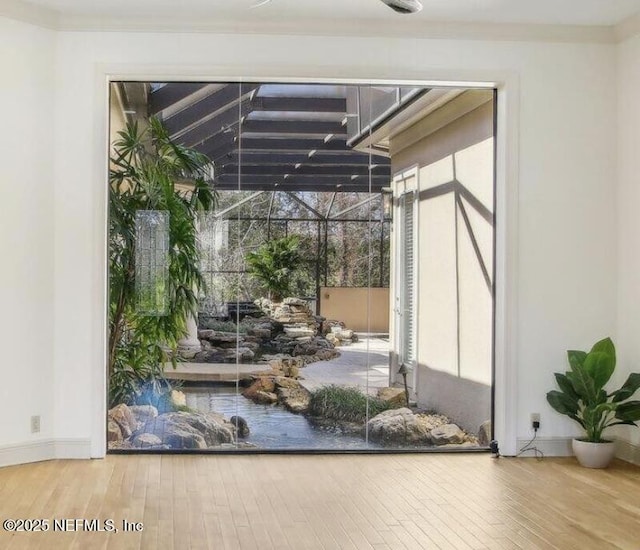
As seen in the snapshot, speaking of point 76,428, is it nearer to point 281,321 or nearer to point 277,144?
point 281,321

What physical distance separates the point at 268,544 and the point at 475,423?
2700 millimetres

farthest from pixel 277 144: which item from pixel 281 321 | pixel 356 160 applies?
pixel 281 321

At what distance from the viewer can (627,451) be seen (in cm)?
635

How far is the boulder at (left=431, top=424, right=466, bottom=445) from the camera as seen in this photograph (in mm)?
6578

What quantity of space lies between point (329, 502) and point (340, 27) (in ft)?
10.6

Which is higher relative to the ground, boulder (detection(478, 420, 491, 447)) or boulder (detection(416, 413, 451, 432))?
boulder (detection(416, 413, 451, 432))

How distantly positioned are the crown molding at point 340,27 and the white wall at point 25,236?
0.50 ft

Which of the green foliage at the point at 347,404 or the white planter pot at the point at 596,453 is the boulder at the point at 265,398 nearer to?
the green foliage at the point at 347,404

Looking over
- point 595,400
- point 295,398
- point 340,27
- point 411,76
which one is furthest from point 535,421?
point 340,27

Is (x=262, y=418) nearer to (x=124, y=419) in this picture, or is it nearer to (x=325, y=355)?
(x=325, y=355)

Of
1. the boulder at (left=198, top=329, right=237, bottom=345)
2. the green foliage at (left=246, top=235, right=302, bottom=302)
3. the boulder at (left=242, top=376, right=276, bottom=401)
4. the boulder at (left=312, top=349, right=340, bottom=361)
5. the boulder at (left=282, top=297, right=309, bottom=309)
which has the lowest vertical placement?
the boulder at (left=242, top=376, right=276, bottom=401)

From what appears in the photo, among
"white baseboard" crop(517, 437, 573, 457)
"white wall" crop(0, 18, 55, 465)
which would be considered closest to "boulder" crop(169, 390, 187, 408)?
"white wall" crop(0, 18, 55, 465)

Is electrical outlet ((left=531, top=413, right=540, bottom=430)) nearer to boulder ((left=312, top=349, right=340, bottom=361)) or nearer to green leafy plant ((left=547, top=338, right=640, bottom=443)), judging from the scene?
green leafy plant ((left=547, top=338, right=640, bottom=443))

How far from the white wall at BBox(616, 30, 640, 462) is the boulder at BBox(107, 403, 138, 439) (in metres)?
3.41
